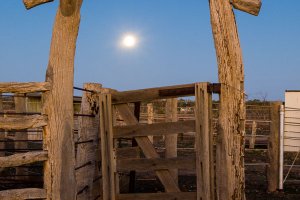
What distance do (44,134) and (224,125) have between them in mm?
2451

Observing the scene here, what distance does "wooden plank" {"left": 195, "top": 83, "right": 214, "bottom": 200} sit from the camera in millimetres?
6328

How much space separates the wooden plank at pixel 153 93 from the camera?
655 centimetres

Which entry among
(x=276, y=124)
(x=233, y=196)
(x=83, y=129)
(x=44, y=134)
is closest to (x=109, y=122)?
(x=83, y=129)

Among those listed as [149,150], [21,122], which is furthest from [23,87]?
[149,150]

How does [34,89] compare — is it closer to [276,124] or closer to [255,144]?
[276,124]

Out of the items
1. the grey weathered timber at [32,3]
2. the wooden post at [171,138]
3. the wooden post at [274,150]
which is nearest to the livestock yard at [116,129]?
the grey weathered timber at [32,3]

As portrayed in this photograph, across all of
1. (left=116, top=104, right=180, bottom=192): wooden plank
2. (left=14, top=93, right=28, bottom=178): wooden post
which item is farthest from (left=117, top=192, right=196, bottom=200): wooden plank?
(left=14, top=93, right=28, bottom=178): wooden post

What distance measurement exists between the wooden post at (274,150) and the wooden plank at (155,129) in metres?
4.66

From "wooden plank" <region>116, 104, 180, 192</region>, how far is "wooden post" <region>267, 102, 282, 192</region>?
433 cm

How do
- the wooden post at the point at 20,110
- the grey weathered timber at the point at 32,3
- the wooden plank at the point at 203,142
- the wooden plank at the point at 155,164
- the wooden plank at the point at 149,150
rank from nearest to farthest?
the grey weathered timber at the point at 32,3 → the wooden plank at the point at 203,142 → the wooden plank at the point at 155,164 → the wooden plank at the point at 149,150 → the wooden post at the point at 20,110

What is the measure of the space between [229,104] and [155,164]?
1357 millimetres

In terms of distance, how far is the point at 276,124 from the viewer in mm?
10797

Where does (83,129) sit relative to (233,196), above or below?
above

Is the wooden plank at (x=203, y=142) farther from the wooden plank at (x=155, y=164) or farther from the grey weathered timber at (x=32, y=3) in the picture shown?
the grey weathered timber at (x=32, y=3)
